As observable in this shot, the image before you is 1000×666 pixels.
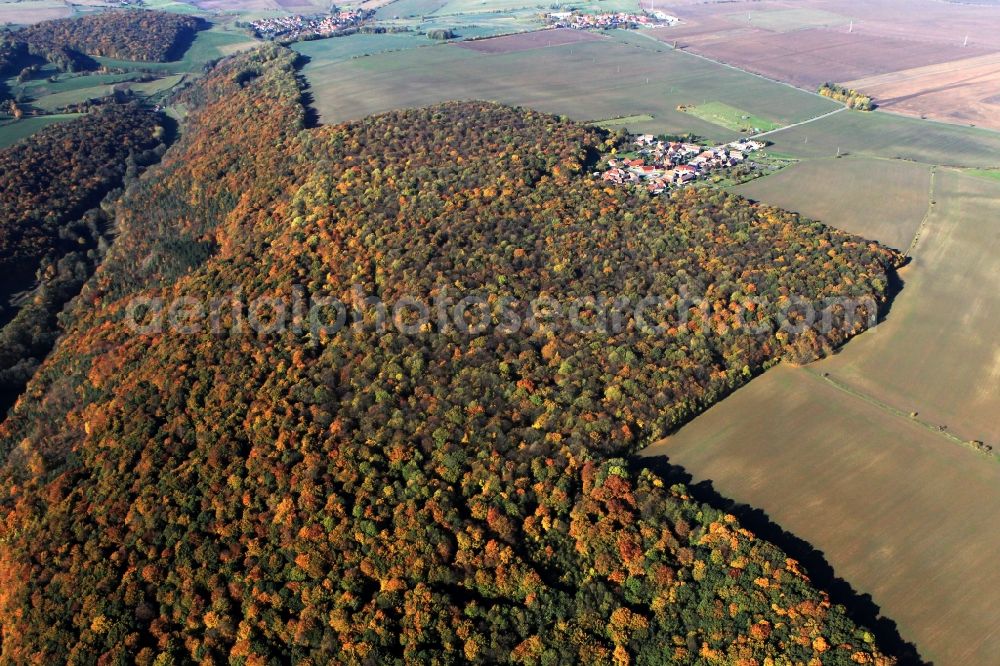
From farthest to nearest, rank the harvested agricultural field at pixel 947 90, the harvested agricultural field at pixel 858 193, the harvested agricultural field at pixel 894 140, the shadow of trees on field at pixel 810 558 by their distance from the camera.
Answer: the harvested agricultural field at pixel 947 90, the harvested agricultural field at pixel 894 140, the harvested agricultural field at pixel 858 193, the shadow of trees on field at pixel 810 558

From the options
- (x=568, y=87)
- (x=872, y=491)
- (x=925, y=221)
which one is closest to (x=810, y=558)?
(x=872, y=491)

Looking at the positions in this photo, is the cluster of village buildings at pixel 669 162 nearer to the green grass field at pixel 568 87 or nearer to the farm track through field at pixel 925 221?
the green grass field at pixel 568 87

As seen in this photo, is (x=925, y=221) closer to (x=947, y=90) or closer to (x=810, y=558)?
(x=810, y=558)

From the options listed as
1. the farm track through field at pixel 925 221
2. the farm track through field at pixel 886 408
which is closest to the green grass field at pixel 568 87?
the farm track through field at pixel 925 221

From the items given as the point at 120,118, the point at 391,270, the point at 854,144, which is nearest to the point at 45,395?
the point at 391,270

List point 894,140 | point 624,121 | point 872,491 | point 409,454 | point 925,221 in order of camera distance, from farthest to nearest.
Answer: point 624,121 → point 894,140 → point 925,221 → point 409,454 → point 872,491

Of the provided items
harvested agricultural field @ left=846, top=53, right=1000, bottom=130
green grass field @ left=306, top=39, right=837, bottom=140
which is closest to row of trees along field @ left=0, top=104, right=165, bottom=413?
green grass field @ left=306, top=39, right=837, bottom=140

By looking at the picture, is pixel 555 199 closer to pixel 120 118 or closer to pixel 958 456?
pixel 958 456
